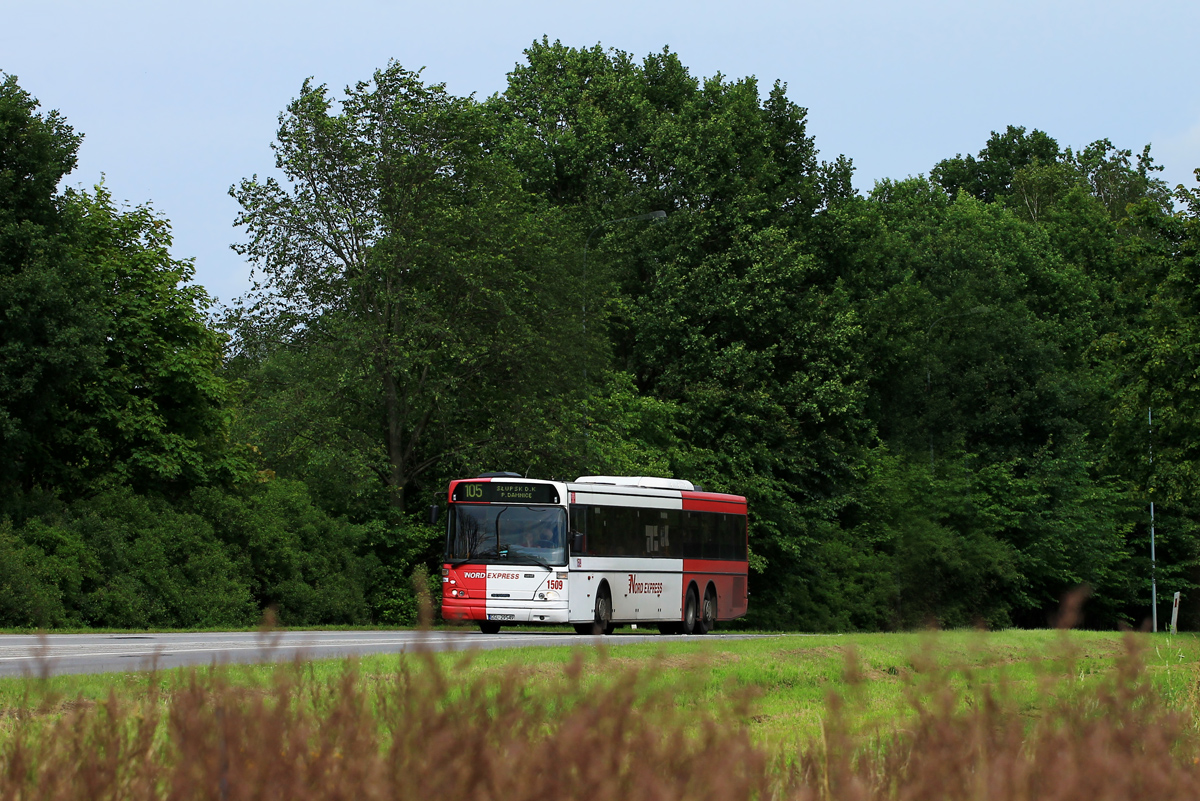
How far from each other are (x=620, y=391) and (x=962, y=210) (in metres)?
34.2

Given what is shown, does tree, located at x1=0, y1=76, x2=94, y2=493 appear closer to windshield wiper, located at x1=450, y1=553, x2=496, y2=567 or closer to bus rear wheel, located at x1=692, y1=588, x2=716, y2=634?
windshield wiper, located at x1=450, y1=553, x2=496, y2=567

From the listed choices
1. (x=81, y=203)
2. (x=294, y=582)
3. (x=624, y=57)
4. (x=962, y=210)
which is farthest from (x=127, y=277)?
(x=962, y=210)

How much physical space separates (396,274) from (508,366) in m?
3.81

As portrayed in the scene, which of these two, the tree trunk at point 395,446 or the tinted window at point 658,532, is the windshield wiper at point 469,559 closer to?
the tinted window at point 658,532

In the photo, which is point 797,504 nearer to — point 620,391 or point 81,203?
point 620,391

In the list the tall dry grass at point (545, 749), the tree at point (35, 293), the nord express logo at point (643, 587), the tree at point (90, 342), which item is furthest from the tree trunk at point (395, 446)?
the tall dry grass at point (545, 749)

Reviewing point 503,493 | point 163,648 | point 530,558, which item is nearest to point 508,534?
point 530,558

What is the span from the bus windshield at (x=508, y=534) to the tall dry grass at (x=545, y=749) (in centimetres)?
2141

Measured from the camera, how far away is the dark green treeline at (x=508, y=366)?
32156 millimetres

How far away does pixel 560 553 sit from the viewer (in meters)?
26.7

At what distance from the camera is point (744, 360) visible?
1727 inches

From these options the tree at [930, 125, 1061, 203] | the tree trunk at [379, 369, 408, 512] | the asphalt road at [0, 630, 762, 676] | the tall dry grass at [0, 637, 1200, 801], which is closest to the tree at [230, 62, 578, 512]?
the tree trunk at [379, 369, 408, 512]

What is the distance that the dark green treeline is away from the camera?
3216 cm

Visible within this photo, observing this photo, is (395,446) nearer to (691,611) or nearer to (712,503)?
(712,503)
